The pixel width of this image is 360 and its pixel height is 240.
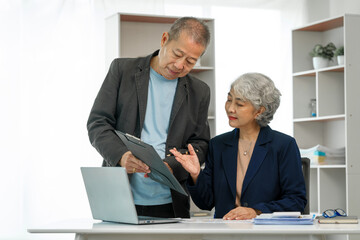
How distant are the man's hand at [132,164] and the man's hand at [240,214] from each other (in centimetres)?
37

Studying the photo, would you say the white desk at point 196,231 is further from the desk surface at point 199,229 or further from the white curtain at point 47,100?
the white curtain at point 47,100

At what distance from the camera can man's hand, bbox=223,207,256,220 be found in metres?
2.18

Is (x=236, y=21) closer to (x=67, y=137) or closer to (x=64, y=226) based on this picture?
(x=67, y=137)

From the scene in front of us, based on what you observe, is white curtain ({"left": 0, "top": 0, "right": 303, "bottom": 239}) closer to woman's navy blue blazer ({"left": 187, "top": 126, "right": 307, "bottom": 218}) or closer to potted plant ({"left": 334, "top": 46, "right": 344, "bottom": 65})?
potted plant ({"left": 334, "top": 46, "right": 344, "bottom": 65})

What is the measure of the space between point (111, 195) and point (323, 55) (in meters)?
3.36

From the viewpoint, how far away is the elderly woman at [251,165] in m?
2.39

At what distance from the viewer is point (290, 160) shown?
7.93ft

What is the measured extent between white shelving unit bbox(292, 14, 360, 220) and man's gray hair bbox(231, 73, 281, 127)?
77.7 inches

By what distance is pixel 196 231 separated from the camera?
1.75 metres

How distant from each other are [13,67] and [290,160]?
12.2 ft

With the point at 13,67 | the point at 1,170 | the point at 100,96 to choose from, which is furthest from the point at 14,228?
the point at 100,96

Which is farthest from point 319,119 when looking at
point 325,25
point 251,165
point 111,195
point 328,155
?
point 111,195

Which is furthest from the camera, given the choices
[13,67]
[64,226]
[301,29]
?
[13,67]

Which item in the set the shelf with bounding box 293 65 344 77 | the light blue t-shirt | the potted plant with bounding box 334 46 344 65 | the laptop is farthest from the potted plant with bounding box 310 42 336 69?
the laptop
